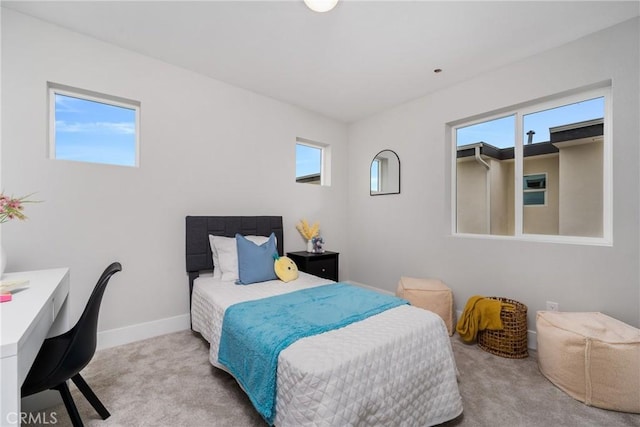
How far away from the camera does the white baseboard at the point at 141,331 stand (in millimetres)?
2336

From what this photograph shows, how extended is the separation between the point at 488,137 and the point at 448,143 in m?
0.40

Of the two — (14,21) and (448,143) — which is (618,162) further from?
(14,21)

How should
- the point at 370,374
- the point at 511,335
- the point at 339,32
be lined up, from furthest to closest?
the point at 511,335 < the point at 339,32 < the point at 370,374

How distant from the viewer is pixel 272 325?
5.10 feet

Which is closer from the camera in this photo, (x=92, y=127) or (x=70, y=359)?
(x=70, y=359)

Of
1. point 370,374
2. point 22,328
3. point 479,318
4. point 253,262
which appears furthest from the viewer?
point 253,262

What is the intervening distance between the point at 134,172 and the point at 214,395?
6.57 ft

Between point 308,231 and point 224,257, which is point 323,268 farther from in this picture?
point 224,257

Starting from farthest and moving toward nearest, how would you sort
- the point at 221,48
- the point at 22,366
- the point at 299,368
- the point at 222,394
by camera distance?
the point at 221,48 → the point at 222,394 → the point at 299,368 → the point at 22,366

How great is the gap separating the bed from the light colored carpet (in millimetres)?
209

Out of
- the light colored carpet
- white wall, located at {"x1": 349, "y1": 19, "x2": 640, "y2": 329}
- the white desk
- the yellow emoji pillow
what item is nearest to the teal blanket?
the light colored carpet

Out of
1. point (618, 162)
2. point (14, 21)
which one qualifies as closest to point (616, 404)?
point (618, 162)

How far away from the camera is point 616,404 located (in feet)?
5.39

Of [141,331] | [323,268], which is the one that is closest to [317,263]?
[323,268]
